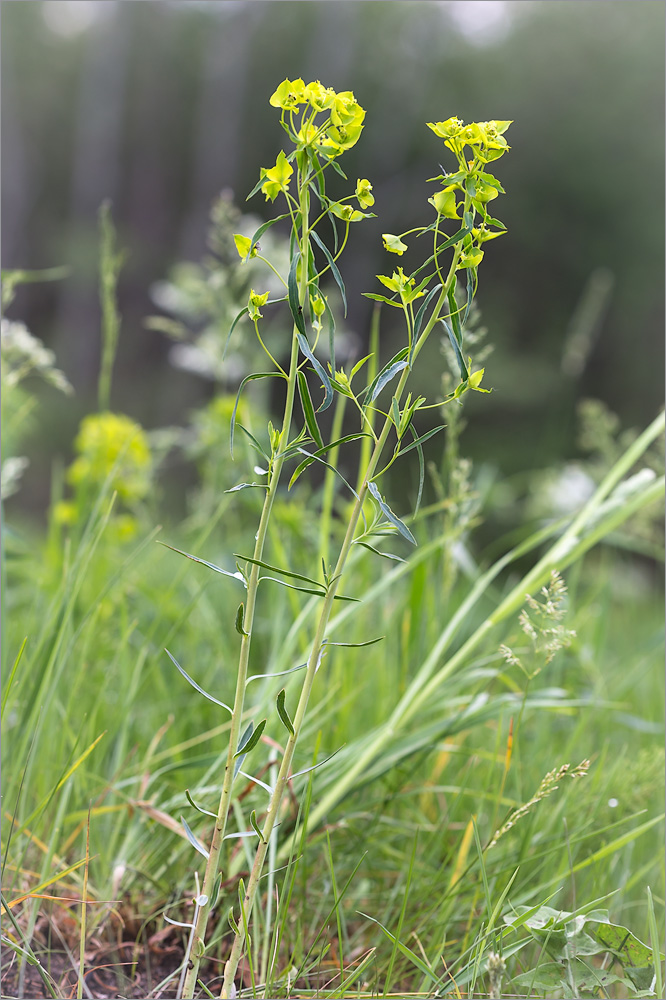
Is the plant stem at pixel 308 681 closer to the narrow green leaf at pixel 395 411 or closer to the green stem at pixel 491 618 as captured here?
the narrow green leaf at pixel 395 411

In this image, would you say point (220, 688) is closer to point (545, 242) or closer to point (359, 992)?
point (359, 992)

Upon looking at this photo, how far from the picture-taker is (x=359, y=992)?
1.46 feet

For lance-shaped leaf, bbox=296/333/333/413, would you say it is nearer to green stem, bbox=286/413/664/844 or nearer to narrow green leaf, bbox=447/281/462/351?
narrow green leaf, bbox=447/281/462/351

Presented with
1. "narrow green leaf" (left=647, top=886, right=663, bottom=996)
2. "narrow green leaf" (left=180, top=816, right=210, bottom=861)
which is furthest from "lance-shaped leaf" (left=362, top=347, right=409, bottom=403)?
"narrow green leaf" (left=647, top=886, right=663, bottom=996)

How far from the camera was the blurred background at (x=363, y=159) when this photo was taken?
13.5 ft

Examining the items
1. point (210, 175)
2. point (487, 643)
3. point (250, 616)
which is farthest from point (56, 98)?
point (250, 616)

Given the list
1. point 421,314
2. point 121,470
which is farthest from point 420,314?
point 121,470

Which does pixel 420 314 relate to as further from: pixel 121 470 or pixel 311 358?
pixel 121 470

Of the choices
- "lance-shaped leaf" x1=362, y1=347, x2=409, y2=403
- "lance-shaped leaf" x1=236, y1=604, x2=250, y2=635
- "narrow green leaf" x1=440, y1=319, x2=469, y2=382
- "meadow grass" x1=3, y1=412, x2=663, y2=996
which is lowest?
"meadow grass" x1=3, y1=412, x2=663, y2=996

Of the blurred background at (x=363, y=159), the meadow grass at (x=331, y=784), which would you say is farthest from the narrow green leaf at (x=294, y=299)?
the blurred background at (x=363, y=159)

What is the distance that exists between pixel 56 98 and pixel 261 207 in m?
4.08

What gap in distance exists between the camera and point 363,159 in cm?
374

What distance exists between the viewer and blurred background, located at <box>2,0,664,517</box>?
13.5 feet

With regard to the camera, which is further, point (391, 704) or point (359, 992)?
point (391, 704)
